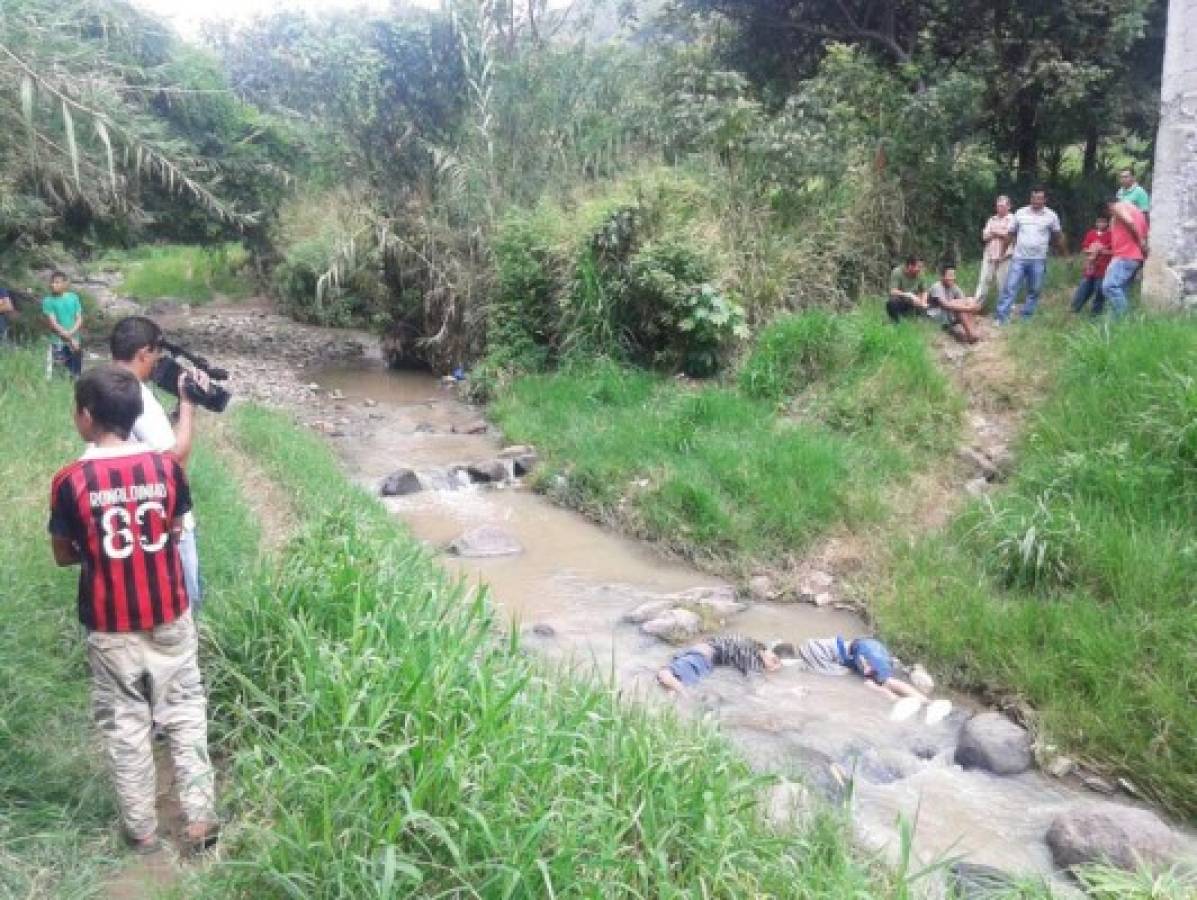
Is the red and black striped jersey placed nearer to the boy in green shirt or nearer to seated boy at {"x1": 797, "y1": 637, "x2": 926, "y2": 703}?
seated boy at {"x1": 797, "y1": 637, "x2": 926, "y2": 703}

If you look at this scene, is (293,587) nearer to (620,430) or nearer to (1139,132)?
(620,430)

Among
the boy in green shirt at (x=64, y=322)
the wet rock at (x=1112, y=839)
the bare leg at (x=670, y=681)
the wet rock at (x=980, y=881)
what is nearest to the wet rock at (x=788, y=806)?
the wet rock at (x=980, y=881)

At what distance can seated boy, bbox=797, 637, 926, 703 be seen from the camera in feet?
21.6

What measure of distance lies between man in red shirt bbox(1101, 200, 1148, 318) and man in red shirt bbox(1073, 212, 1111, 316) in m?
0.29

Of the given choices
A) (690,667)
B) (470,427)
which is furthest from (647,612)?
(470,427)

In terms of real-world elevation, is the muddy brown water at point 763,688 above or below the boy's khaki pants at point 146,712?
below

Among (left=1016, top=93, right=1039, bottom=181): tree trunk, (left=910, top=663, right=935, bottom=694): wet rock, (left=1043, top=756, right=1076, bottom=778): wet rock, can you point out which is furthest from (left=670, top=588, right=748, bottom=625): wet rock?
(left=1016, top=93, right=1039, bottom=181): tree trunk

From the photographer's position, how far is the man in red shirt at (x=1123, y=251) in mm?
9688

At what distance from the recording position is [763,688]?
6.57 meters

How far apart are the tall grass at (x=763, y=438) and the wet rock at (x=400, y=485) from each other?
1.28m

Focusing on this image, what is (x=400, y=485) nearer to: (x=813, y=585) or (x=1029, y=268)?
(x=813, y=585)

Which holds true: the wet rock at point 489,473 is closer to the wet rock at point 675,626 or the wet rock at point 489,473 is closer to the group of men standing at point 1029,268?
the wet rock at point 675,626

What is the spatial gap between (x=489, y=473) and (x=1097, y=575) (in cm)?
614

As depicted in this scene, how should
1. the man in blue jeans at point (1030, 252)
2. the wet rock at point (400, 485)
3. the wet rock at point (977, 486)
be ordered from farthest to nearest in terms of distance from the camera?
the man in blue jeans at point (1030, 252), the wet rock at point (400, 485), the wet rock at point (977, 486)
